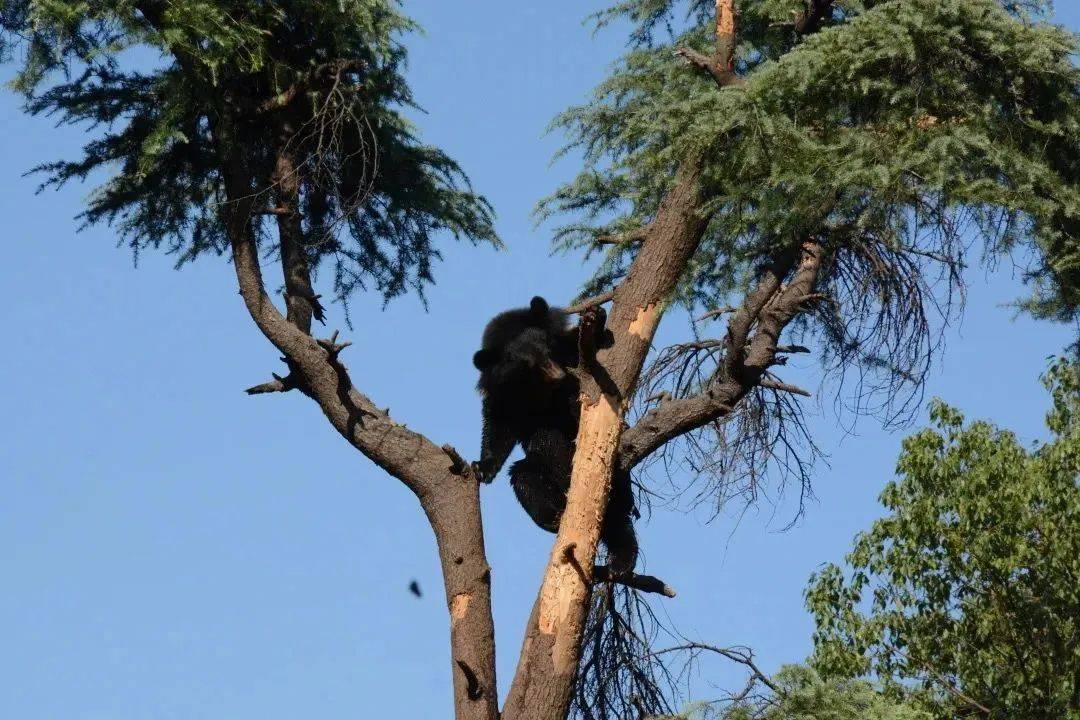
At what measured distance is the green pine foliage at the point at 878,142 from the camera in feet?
22.5

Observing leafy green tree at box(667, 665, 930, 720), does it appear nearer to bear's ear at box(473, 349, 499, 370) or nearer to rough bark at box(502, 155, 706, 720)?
rough bark at box(502, 155, 706, 720)

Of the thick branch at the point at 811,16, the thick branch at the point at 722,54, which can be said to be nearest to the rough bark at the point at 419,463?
the thick branch at the point at 722,54

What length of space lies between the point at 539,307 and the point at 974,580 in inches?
216

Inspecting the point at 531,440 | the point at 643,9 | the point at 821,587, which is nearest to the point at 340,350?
the point at 531,440

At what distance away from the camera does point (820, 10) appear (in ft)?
25.5

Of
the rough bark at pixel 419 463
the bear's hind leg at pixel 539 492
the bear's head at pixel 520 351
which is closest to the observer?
the rough bark at pixel 419 463

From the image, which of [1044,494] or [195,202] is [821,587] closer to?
[1044,494]

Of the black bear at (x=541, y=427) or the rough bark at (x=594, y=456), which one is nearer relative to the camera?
the rough bark at (x=594, y=456)

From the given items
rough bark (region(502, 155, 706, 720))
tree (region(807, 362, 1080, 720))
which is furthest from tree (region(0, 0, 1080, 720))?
tree (region(807, 362, 1080, 720))

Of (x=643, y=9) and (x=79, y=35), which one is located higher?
(x=643, y=9)

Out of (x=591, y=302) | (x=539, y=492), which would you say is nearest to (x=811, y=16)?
(x=591, y=302)

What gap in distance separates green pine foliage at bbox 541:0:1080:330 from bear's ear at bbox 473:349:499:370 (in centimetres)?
125

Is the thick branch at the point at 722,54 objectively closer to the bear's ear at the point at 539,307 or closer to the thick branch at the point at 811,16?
the thick branch at the point at 811,16

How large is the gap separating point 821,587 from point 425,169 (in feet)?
18.0
